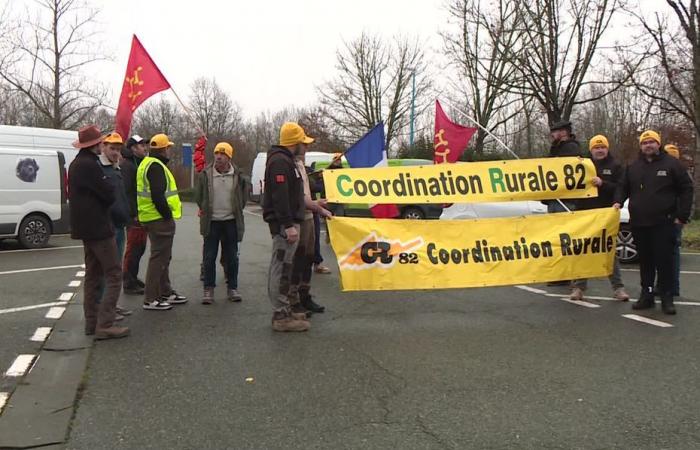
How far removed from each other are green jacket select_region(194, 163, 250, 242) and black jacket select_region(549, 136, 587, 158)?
3841 millimetres

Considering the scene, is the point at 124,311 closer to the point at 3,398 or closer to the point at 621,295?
the point at 3,398

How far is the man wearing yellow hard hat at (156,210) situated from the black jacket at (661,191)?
17.0ft

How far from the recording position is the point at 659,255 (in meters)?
→ 6.58

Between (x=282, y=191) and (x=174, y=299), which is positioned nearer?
(x=282, y=191)

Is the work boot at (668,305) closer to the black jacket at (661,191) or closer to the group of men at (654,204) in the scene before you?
the group of men at (654,204)

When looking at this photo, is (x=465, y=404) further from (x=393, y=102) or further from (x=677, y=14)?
(x=393, y=102)

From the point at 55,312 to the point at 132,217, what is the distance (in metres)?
1.37

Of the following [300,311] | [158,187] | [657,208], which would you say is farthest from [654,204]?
[158,187]

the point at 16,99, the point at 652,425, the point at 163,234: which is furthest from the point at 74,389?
the point at 16,99

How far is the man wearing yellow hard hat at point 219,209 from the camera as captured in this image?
7.04 meters

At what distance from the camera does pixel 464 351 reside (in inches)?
205

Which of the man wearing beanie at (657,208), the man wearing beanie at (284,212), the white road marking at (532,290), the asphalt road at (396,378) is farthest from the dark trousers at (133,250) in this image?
the man wearing beanie at (657,208)

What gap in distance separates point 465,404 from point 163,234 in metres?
3.99

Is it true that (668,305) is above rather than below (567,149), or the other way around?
below
